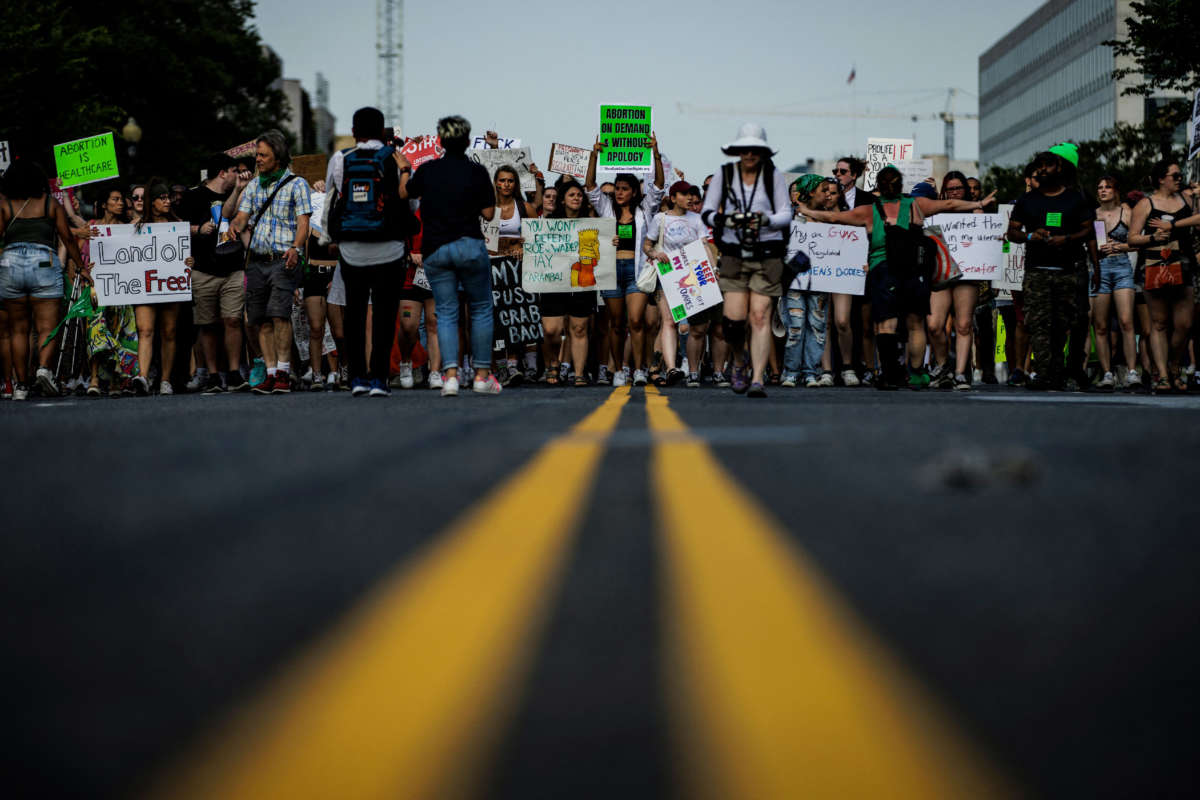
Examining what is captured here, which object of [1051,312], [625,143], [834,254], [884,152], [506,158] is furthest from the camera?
[884,152]

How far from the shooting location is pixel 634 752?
1.60 metres

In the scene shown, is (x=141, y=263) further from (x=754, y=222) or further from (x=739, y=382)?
(x=754, y=222)

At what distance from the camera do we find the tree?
3247 cm

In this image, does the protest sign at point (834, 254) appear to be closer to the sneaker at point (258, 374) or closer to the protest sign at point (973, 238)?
the protest sign at point (973, 238)

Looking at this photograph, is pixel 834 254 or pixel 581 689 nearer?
pixel 581 689

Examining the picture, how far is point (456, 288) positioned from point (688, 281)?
442cm

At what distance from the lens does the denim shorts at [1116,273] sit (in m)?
14.0

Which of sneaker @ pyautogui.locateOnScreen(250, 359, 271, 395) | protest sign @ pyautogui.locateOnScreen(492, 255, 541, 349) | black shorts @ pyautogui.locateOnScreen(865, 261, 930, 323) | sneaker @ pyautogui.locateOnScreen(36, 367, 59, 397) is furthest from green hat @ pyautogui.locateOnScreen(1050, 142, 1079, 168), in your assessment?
sneaker @ pyautogui.locateOnScreen(36, 367, 59, 397)

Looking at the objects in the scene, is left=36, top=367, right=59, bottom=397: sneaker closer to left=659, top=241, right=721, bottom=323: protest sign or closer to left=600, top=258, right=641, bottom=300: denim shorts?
left=600, top=258, right=641, bottom=300: denim shorts

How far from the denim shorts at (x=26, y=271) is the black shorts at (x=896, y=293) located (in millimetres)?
8065

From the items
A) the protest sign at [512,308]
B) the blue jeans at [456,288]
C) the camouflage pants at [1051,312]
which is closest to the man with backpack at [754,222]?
the blue jeans at [456,288]

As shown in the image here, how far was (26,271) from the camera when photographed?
13.4 meters

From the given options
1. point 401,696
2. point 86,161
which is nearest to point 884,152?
point 86,161

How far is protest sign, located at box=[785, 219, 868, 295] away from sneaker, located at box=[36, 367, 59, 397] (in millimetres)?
7901
